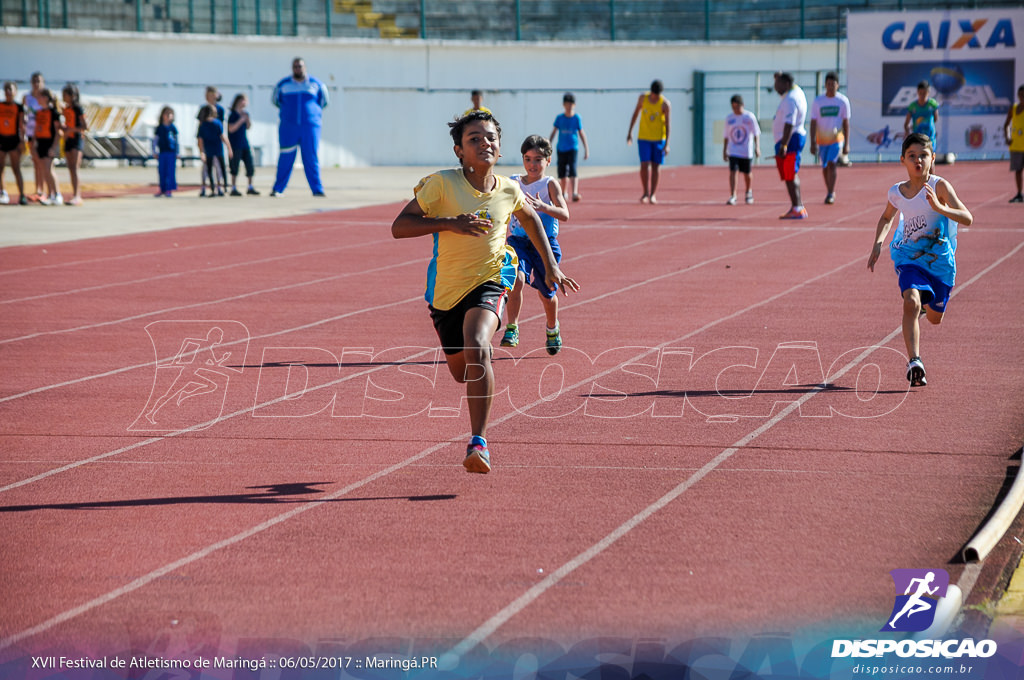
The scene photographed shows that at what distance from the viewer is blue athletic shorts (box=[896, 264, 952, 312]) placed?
28.6ft

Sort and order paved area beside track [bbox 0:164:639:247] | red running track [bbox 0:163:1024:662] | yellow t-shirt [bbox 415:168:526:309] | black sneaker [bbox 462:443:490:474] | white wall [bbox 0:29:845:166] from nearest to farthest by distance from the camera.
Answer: red running track [bbox 0:163:1024:662]
black sneaker [bbox 462:443:490:474]
yellow t-shirt [bbox 415:168:526:309]
paved area beside track [bbox 0:164:639:247]
white wall [bbox 0:29:845:166]

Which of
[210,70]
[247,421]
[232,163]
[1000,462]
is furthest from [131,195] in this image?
[1000,462]

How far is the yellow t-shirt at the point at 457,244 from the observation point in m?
6.77

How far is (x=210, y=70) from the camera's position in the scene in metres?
41.0

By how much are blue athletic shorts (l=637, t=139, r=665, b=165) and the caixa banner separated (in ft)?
54.1

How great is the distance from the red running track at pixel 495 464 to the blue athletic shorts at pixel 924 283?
55 centimetres

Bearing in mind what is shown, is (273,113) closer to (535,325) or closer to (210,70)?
(210,70)

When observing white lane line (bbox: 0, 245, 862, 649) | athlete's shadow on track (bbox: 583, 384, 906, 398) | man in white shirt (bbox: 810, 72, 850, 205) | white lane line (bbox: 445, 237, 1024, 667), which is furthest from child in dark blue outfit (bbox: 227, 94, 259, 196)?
white lane line (bbox: 445, 237, 1024, 667)

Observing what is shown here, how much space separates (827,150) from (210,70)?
23.3 m

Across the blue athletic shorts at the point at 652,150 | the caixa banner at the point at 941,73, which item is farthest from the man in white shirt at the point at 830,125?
the caixa banner at the point at 941,73

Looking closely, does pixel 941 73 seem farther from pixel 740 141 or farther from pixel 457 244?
pixel 457 244

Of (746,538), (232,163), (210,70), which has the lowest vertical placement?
(746,538)

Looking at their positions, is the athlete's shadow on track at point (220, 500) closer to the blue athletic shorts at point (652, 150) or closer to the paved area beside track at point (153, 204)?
the paved area beside track at point (153, 204)

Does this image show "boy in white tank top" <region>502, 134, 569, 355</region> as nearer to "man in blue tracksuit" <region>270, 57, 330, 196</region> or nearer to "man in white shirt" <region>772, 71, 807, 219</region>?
"man in white shirt" <region>772, 71, 807, 219</region>
